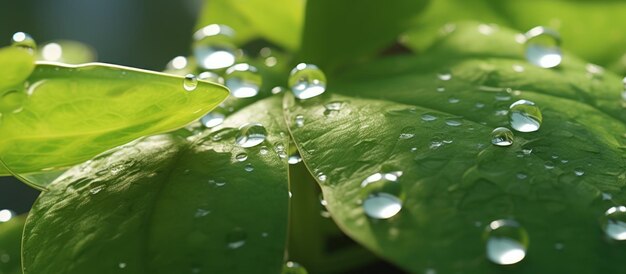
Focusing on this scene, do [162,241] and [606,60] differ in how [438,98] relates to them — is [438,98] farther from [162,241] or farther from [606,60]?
[606,60]

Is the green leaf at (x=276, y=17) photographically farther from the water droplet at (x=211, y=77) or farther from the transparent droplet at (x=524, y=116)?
the transparent droplet at (x=524, y=116)

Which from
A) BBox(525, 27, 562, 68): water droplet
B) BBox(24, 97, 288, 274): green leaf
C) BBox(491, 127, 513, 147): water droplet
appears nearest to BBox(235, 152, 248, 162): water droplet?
BBox(24, 97, 288, 274): green leaf

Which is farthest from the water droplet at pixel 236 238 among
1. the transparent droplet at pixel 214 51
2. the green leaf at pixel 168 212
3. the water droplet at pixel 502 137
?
the transparent droplet at pixel 214 51

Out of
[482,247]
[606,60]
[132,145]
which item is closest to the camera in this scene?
[482,247]

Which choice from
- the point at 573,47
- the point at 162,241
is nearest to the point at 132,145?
the point at 162,241

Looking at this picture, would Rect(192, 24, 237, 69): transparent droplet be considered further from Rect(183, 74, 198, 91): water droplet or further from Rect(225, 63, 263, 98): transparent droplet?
Rect(183, 74, 198, 91): water droplet

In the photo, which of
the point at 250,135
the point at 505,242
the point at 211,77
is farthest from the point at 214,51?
the point at 505,242

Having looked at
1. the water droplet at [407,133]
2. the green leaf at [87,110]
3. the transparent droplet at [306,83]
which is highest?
the transparent droplet at [306,83]
